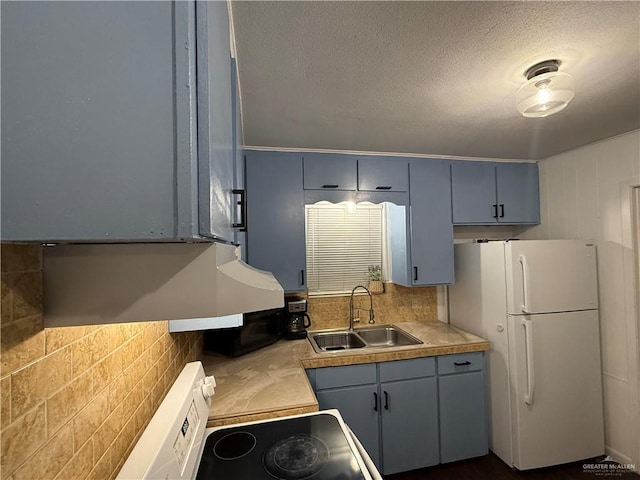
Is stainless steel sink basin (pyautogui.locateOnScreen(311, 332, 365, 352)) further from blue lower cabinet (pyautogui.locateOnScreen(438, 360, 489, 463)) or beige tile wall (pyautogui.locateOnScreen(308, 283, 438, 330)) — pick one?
blue lower cabinet (pyautogui.locateOnScreen(438, 360, 489, 463))

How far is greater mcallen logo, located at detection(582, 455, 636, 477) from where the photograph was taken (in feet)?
6.49

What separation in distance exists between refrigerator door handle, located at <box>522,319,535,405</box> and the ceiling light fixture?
1408 mm

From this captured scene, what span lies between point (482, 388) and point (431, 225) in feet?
4.24

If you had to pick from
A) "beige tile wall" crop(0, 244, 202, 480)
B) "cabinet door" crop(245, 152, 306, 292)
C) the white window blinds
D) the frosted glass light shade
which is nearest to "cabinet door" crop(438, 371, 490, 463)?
the white window blinds

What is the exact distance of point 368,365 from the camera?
6.44 ft

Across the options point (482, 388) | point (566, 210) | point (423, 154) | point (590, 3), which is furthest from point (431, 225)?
point (590, 3)

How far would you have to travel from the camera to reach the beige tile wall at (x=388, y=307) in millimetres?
2543

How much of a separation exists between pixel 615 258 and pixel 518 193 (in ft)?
2.73

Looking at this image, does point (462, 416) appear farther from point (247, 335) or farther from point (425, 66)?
point (425, 66)

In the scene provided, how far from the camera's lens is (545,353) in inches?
79.0

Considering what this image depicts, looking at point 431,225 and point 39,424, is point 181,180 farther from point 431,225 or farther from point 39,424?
point 431,225

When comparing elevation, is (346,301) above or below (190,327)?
below

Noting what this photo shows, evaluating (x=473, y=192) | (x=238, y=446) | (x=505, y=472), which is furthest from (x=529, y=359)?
(x=238, y=446)

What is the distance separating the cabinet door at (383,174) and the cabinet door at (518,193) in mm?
909
